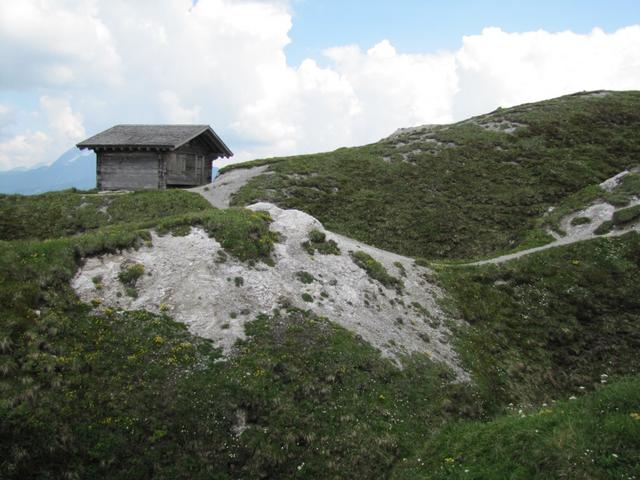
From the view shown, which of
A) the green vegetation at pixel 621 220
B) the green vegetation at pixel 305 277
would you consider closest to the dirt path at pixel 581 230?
the green vegetation at pixel 621 220

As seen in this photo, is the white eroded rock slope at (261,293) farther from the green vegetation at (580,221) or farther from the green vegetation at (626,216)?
the green vegetation at (626,216)

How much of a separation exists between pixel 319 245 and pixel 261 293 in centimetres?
702

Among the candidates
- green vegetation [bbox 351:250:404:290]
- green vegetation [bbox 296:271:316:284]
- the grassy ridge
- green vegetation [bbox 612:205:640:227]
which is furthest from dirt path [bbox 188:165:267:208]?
green vegetation [bbox 612:205:640:227]

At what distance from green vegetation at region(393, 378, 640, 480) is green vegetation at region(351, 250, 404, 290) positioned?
531 inches

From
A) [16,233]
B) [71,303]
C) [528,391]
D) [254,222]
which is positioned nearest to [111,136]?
[16,233]

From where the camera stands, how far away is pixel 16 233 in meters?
39.6

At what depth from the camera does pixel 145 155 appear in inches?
2056

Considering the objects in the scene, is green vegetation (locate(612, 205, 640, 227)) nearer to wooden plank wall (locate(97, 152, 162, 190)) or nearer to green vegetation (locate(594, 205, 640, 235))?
green vegetation (locate(594, 205, 640, 235))

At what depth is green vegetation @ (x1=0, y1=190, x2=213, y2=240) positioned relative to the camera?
40125 mm

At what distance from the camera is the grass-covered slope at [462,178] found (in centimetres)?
4350

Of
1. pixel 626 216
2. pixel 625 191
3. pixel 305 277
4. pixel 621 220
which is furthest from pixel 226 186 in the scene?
pixel 625 191

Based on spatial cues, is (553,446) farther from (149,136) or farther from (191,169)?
(149,136)

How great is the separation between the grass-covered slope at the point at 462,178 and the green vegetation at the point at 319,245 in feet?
45.3

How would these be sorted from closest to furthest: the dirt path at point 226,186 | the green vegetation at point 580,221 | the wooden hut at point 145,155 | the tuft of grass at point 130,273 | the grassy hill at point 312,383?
the grassy hill at point 312,383, the tuft of grass at point 130,273, the green vegetation at point 580,221, the dirt path at point 226,186, the wooden hut at point 145,155
